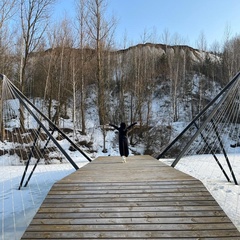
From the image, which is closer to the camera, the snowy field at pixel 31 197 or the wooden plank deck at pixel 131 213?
the wooden plank deck at pixel 131 213

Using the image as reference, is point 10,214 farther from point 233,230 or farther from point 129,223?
point 233,230

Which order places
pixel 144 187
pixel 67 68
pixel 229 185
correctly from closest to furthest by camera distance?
pixel 144 187 → pixel 229 185 → pixel 67 68

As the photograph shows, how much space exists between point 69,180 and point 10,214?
3649mm

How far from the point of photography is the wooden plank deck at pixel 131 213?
2629 mm

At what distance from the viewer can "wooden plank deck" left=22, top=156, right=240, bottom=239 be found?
2.63 meters

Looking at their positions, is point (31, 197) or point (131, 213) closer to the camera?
point (131, 213)

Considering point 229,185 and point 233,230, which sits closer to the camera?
point 233,230

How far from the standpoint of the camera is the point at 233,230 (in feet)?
8.57

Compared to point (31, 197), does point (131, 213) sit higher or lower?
higher

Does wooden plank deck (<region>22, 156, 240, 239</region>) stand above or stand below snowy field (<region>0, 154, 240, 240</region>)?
above

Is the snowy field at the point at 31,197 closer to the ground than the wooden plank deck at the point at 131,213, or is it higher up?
closer to the ground

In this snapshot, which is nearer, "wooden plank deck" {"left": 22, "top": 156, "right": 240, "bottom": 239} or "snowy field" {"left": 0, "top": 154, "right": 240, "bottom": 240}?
"wooden plank deck" {"left": 22, "top": 156, "right": 240, "bottom": 239}

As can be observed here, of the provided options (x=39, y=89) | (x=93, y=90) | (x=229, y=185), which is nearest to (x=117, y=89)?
(x=93, y=90)

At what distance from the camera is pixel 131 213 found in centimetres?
297
